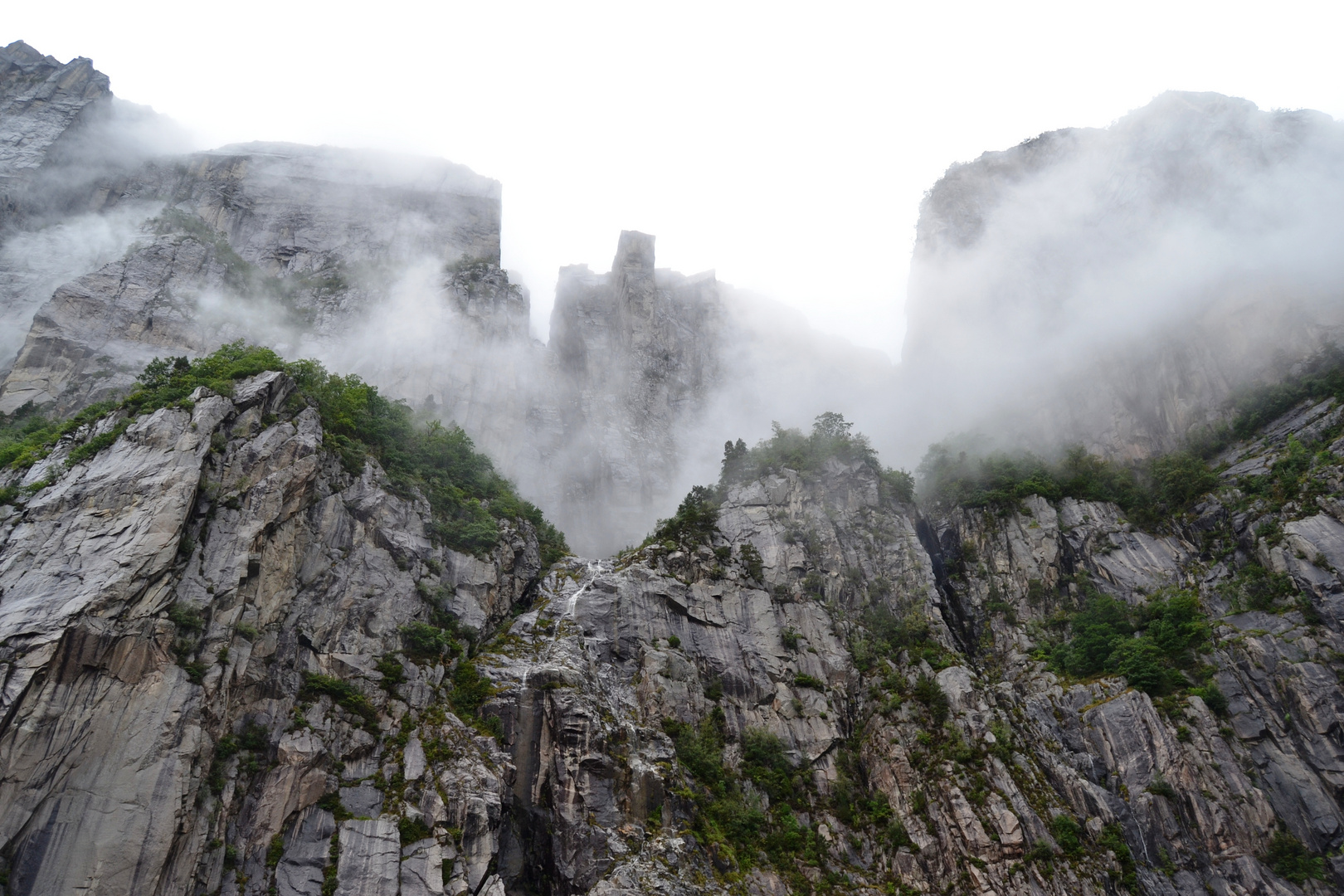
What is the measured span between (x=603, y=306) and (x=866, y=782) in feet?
198

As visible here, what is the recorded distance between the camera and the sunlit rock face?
54656 mm

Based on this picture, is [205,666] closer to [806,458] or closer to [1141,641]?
[806,458]

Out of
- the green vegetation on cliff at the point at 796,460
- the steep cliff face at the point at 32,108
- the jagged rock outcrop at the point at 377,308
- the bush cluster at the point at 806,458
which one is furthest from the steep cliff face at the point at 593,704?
the steep cliff face at the point at 32,108

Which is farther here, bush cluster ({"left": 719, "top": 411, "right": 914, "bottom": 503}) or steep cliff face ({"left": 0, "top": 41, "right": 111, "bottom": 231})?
steep cliff face ({"left": 0, "top": 41, "right": 111, "bottom": 231})

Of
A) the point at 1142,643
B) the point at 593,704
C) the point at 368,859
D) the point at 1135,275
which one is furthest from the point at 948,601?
the point at 368,859

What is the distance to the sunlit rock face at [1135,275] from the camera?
54656 mm

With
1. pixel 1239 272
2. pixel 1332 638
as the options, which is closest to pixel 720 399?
pixel 1239 272

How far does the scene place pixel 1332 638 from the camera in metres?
35.4

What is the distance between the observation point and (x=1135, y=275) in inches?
2532

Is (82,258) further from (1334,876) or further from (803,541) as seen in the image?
(1334,876)

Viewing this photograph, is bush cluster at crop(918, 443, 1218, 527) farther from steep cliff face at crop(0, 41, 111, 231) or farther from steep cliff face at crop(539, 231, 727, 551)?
steep cliff face at crop(0, 41, 111, 231)

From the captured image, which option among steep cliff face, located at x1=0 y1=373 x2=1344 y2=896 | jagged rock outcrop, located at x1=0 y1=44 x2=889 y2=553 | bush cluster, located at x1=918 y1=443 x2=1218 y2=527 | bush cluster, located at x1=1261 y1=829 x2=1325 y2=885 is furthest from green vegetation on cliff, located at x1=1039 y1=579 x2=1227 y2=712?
jagged rock outcrop, located at x1=0 y1=44 x2=889 y2=553

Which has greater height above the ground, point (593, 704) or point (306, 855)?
point (593, 704)

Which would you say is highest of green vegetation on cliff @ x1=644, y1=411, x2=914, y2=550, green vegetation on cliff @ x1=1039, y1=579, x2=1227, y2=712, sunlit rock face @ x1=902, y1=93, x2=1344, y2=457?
sunlit rock face @ x1=902, y1=93, x2=1344, y2=457
